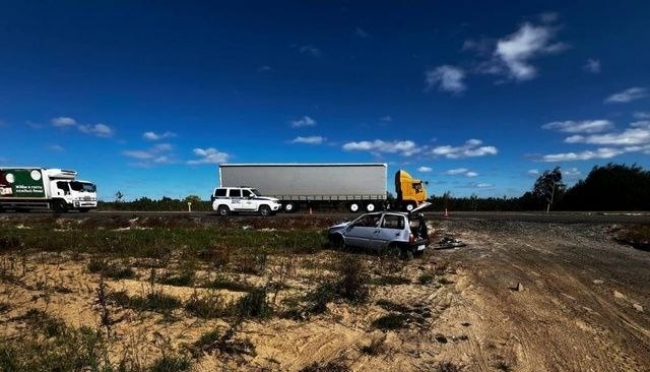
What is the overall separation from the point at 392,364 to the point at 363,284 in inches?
161

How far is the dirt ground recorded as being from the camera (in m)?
6.29

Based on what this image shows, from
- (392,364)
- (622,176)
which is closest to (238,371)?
(392,364)

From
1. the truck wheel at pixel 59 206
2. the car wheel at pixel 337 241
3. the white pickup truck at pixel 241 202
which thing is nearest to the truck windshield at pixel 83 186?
the truck wheel at pixel 59 206

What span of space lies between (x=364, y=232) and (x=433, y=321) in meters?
7.71

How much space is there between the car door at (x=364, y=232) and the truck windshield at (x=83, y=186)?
27.2m

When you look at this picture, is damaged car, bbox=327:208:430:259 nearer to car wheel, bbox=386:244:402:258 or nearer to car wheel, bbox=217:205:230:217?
car wheel, bbox=386:244:402:258

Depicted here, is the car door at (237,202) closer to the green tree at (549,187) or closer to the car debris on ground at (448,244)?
the car debris on ground at (448,244)

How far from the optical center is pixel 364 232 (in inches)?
616

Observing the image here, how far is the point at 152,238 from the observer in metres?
18.0

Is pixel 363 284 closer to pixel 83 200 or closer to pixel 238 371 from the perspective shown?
pixel 238 371

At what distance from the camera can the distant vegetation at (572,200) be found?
1975 inches

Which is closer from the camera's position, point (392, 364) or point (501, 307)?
point (392, 364)

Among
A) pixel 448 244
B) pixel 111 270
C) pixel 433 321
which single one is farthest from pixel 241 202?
pixel 433 321

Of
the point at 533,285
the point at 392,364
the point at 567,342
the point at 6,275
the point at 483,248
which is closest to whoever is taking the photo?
the point at 392,364
